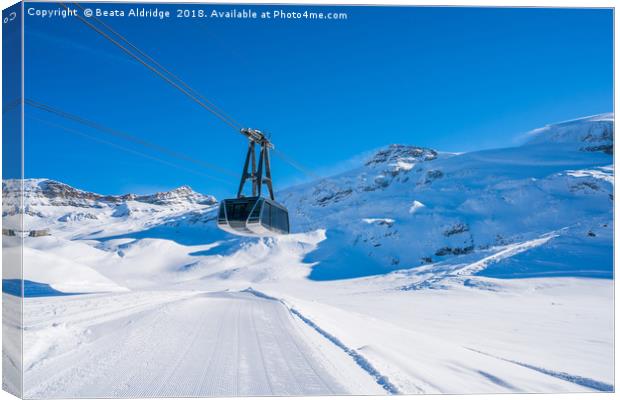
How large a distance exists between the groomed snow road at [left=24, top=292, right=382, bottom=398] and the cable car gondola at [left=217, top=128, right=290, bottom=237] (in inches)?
195

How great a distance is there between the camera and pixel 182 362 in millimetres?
8078

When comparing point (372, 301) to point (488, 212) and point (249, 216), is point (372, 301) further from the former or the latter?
point (488, 212)

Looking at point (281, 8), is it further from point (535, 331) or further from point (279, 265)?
point (279, 265)

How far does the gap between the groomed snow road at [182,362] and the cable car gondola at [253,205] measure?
495 cm

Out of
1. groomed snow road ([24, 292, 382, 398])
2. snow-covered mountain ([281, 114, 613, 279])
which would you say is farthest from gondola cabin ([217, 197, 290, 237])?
snow-covered mountain ([281, 114, 613, 279])

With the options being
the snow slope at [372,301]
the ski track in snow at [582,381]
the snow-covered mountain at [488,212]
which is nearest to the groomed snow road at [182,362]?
the snow slope at [372,301]

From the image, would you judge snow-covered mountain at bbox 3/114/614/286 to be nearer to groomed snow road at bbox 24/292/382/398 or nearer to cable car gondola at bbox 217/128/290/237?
cable car gondola at bbox 217/128/290/237

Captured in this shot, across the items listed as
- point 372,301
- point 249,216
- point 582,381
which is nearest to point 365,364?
point 582,381

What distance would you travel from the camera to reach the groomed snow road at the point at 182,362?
23.2 ft

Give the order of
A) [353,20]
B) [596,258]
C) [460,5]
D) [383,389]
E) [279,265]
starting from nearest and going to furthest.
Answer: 1. [383,389]
2. [460,5]
3. [353,20]
4. [596,258]
5. [279,265]

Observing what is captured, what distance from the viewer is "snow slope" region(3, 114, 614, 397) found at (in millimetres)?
7734

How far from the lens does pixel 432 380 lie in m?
7.62

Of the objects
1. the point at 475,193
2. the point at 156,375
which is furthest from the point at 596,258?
the point at 475,193

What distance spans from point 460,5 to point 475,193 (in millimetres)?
90734
